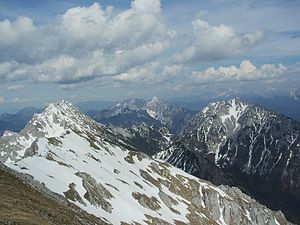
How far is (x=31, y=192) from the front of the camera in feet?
236

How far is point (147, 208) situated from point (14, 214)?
11769 centimetres

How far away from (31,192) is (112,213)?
59057 millimetres

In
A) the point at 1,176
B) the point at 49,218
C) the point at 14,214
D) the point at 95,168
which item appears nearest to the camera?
the point at 14,214

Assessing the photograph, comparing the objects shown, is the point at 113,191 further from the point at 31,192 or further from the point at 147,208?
the point at 31,192

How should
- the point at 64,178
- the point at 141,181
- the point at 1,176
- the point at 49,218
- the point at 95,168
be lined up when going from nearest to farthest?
the point at 49,218, the point at 1,176, the point at 64,178, the point at 95,168, the point at 141,181

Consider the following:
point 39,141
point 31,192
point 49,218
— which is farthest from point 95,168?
point 49,218

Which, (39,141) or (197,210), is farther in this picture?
(197,210)

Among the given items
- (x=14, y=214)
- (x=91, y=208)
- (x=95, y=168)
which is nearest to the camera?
(x=14, y=214)

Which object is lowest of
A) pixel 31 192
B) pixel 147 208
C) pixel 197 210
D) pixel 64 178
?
pixel 197 210

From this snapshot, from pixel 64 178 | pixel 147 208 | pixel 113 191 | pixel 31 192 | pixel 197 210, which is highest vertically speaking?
pixel 31 192

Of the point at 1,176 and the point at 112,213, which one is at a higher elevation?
the point at 1,176

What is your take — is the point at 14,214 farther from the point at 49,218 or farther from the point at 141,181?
the point at 141,181

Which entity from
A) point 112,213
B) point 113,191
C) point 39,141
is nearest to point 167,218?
point 113,191

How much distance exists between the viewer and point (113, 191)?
149 meters
